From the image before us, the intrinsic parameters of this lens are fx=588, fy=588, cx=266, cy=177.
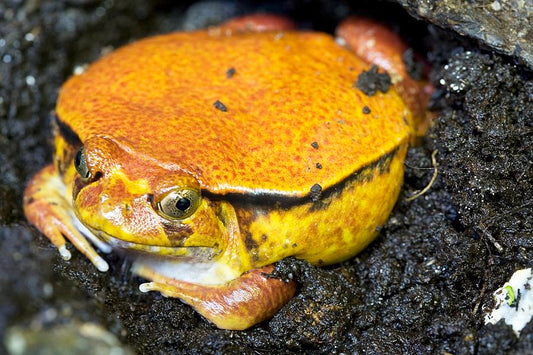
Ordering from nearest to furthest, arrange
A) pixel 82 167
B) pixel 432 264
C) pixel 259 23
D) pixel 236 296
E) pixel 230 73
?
pixel 82 167 < pixel 236 296 < pixel 432 264 < pixel 230 73 < pixel 259 23

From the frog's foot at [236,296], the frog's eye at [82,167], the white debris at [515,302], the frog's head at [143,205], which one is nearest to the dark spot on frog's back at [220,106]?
the frog's head at [143,205]

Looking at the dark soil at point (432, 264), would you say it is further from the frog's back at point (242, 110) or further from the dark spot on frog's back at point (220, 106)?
the dark spot on frog's back at point (220, 106)

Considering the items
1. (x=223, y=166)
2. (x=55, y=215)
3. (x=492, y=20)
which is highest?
(x=492, y=20)

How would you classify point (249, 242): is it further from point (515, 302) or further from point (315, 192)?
point (515, 302)

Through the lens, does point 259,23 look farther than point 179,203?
Yes

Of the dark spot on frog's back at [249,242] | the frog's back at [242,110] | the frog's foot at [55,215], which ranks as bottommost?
the frog's foot at [55,215]

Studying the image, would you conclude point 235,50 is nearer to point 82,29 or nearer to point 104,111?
point 104,111

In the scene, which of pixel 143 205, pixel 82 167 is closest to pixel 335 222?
pixel 143 205
